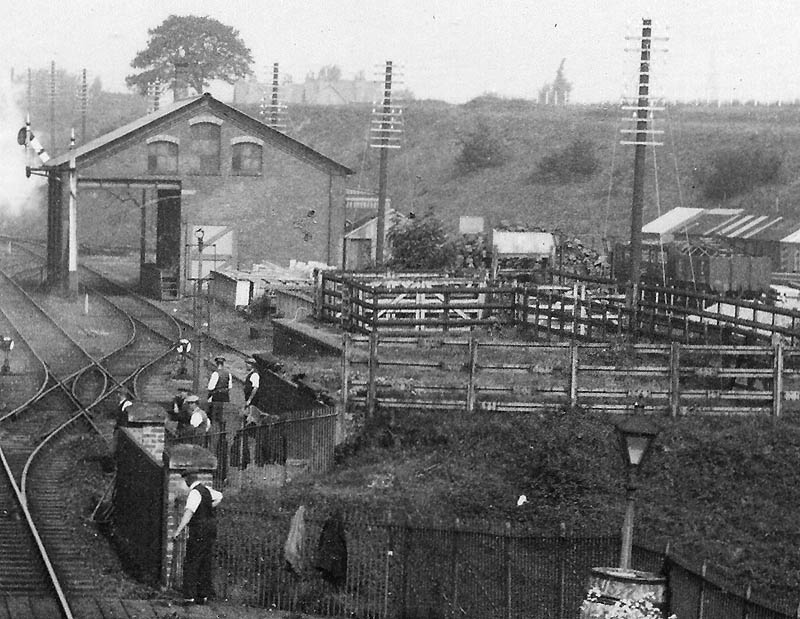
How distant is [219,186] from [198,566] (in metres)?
38.1

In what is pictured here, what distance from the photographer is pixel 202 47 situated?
240ft

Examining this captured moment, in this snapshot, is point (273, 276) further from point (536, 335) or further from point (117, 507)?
point (117, 507)

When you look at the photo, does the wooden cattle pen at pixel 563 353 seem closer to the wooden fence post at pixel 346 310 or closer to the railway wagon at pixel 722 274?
the wooden fence post at pixel 346 310

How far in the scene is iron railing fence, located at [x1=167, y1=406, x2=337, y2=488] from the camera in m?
19.4

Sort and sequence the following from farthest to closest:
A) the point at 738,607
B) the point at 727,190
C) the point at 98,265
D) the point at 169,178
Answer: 1. the point at 727,190
2. the point at 98,265
3. the point at 169,178
4. the point at 738,607

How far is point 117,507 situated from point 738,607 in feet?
28.3

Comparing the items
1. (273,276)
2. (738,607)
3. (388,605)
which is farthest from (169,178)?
(738,607)

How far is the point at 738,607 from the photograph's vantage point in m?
11.4

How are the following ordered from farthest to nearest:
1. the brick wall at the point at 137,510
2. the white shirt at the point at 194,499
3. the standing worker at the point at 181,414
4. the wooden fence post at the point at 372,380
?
the wooden fence post at the point at 372,380, the standing worker at the point at 181,414, the brick wall at the point at 137,510, the white shirt at the point at 194,499

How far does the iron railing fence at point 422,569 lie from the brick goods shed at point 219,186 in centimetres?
3462

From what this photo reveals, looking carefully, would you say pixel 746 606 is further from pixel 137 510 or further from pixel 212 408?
pixel 212 408

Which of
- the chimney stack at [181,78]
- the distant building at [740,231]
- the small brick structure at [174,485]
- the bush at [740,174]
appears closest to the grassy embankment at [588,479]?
the small brick structure at [174,485]

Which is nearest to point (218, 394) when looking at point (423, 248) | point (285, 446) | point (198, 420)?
point (285, 446)

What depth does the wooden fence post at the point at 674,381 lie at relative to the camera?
1934cm
